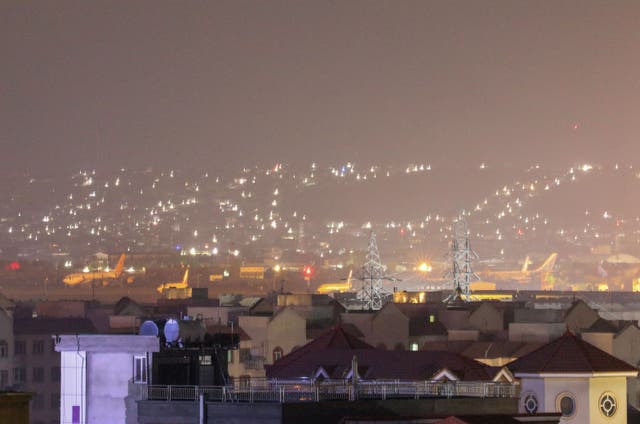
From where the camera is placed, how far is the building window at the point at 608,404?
116 feet

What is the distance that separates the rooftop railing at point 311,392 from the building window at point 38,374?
5766 centimetres

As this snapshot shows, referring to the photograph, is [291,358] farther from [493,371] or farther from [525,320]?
[525,320]

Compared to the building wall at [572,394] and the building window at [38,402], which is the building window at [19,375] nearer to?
the building window at [38,402]

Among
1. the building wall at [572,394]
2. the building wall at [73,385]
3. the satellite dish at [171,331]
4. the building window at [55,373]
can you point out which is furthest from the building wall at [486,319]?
the building wall at [73,385]

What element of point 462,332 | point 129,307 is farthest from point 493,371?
point 129,307

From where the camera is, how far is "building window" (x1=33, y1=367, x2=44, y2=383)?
290 feet

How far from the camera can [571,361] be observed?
119 feet

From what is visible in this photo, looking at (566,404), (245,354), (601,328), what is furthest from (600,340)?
(566,404)

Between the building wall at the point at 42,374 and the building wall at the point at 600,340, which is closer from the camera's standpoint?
the building wall at the point at 600,340

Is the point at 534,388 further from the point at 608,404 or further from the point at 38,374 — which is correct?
the point at 38,374

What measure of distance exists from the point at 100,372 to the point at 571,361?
347 inches

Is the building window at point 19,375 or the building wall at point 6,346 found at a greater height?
the building wall at point 6,346

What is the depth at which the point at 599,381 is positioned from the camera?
35.7m

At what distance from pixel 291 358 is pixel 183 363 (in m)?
21.1
